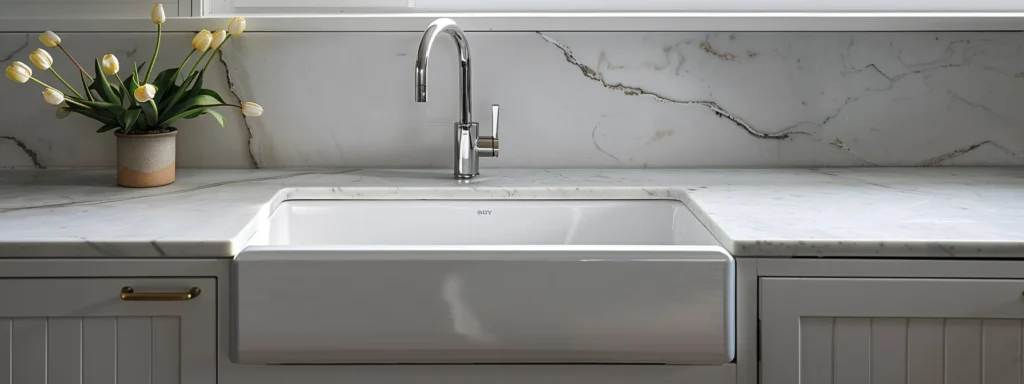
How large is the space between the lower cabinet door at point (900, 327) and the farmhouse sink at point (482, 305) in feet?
0.26

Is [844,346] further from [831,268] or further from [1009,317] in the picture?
[1009,317]

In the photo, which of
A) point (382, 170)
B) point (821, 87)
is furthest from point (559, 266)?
point (821, 87)

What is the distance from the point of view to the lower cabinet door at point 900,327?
1.10 m

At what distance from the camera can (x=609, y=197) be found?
1.54 meters

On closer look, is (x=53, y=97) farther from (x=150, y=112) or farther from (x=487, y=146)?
(x=487, y=146)

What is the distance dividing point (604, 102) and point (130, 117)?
856 millimetres

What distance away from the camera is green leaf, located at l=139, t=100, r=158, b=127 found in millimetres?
1466

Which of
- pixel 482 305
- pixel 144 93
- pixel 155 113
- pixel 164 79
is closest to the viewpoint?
pixel 482 305

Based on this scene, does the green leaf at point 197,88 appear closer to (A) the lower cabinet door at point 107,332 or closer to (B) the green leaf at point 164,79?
(B) the green leaf at point 164,79

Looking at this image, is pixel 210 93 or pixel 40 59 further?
pixel 210 93

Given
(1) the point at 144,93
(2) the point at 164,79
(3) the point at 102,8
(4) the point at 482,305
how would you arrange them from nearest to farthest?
(4) the point at 482,305, (1) the point at 144,93, (2) the point at 164,79, (3) the point at 102,8

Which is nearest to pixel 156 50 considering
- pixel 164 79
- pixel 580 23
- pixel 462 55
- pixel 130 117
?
pixel 164 79

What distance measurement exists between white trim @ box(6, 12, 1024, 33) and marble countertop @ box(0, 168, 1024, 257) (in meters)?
0.27

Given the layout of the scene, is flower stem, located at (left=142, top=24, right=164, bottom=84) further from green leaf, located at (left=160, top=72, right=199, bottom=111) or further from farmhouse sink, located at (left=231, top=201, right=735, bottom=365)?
farmhouse sink, located at (left=231, top=201, right=735, bottom=365)
